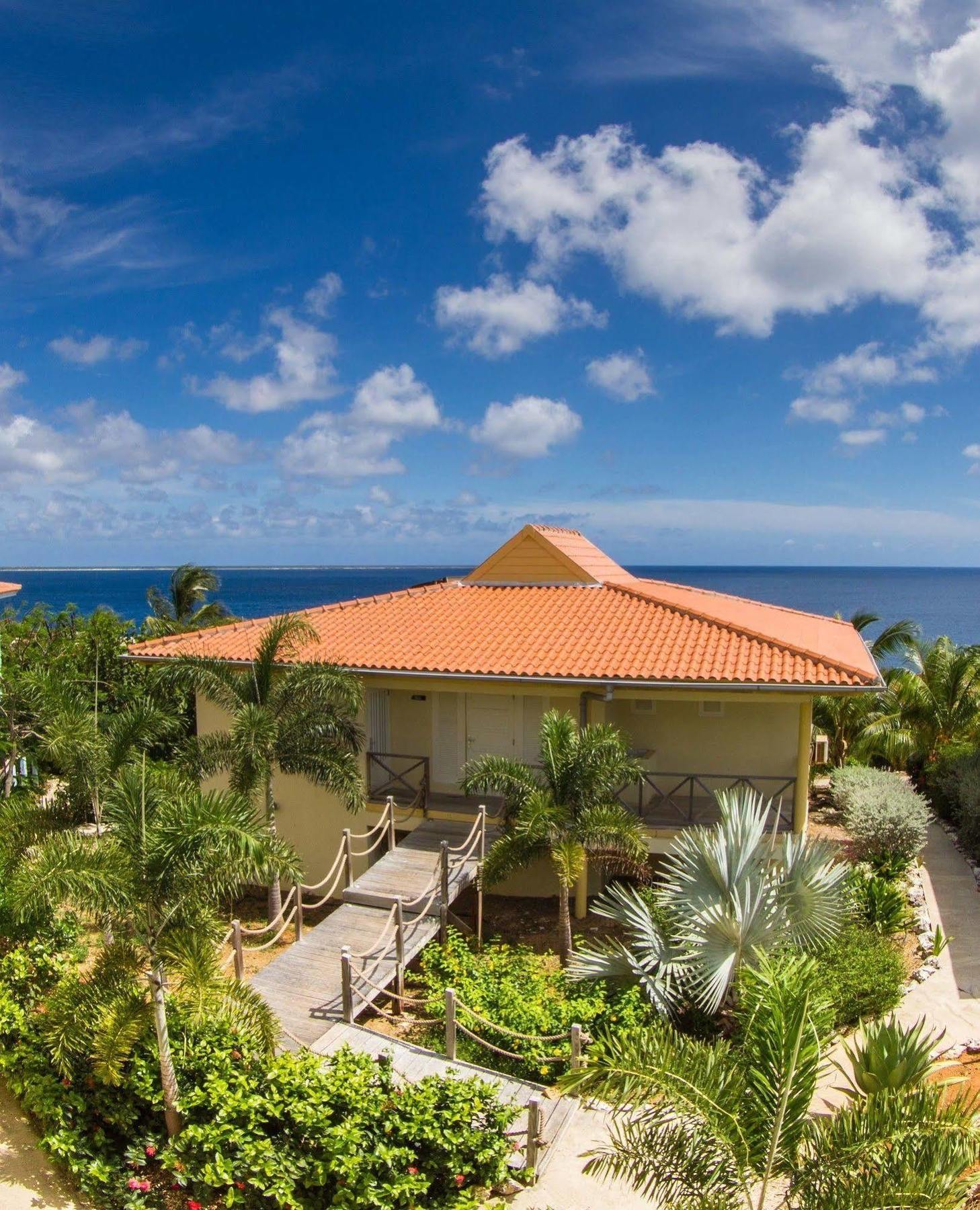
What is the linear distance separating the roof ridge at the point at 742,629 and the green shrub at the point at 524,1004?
616 centimetres

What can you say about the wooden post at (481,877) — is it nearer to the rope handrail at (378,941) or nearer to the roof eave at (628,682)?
the rope handrail at (378,941)

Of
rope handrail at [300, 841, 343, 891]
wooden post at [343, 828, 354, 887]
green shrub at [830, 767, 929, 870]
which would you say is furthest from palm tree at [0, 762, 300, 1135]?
green shrub at [830, 767, 929, 870]

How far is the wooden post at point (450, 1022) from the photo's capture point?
32.2 ft

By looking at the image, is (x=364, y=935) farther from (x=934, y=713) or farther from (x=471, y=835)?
(x=934, y=713)

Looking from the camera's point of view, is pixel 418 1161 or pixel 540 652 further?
pixel 540 652

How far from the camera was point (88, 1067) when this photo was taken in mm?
9203

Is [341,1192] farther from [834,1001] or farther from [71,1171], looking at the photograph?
[834,1001]

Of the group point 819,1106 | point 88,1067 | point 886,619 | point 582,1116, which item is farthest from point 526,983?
point 886,619

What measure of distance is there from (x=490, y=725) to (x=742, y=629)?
4.92 m

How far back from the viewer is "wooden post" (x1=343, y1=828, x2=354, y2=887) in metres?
14.1

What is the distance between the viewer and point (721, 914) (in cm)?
997

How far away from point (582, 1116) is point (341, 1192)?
2909mm

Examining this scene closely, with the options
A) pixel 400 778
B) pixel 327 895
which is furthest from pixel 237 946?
pixel 400 778

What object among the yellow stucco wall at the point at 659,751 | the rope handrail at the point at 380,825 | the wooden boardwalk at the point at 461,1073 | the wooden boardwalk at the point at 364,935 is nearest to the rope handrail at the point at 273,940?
the wooden boardwalk at the point at 364,935
